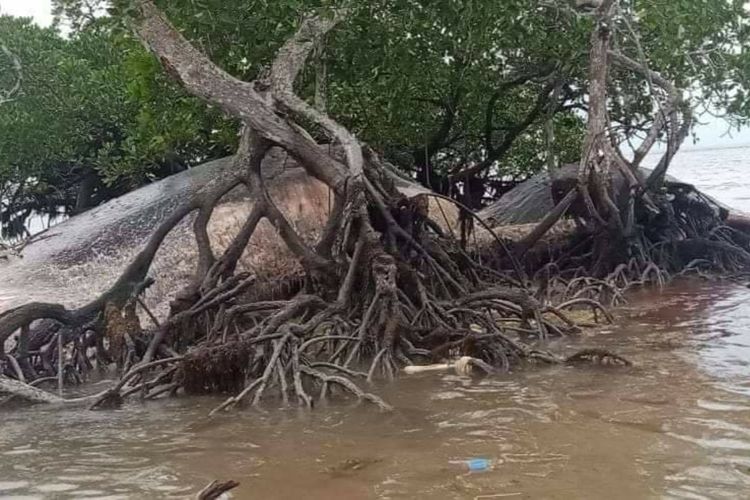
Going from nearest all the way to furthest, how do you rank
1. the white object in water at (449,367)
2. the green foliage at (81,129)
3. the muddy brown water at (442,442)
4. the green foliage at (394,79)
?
the muddy brown water at (442,442), the white object in water at (449,367), the green foliage at (394,79), the green foliage at (81,129)

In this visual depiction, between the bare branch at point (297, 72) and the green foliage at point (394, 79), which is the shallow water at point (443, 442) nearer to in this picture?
the bare branch at point (297, 72)

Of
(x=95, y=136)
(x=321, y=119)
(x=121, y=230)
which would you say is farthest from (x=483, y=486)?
(x=95, y=136)

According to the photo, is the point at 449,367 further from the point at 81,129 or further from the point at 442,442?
the point at 81,129

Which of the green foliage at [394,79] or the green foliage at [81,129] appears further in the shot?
the green foliage at [81,129]

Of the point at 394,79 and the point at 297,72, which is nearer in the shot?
the point at 297,72

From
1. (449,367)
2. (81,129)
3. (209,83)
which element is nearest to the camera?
(449,367)

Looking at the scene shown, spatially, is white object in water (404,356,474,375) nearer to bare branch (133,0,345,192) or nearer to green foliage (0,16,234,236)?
bare branch (133,0,345,192)

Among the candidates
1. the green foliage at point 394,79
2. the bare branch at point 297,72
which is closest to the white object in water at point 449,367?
the bare branch at point 297,72

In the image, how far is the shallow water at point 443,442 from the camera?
11.9 feet

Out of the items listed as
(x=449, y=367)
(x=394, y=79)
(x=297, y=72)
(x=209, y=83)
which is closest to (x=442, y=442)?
(x=449, y=367)

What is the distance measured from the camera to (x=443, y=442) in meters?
4.18

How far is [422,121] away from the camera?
12.1 meters

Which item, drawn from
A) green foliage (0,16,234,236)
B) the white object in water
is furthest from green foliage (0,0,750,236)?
the white object in water

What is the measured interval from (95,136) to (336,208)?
28.0 ft
